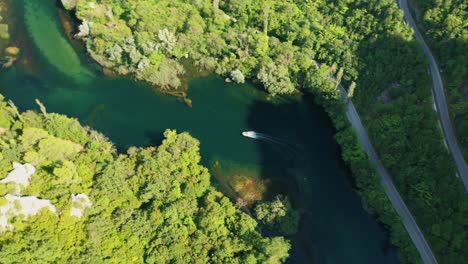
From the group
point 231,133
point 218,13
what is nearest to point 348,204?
point 231,133

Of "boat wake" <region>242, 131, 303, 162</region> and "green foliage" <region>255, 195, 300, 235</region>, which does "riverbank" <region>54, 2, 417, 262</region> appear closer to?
"boat wake" <region>242, 131, 303, 162</region>

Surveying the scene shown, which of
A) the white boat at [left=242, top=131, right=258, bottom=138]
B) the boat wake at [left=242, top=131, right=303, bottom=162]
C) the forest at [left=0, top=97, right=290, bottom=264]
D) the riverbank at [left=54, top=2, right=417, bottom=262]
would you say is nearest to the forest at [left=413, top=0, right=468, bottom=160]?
the riverbank at [left=54, top=2, right=417, bottom=262]

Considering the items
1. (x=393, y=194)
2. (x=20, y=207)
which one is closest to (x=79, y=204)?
(x=20, y=207)

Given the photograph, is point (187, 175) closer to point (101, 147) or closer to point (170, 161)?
point (170, 161)

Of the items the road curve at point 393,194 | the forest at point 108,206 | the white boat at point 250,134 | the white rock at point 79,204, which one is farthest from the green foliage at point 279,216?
the white rock at point 79,204

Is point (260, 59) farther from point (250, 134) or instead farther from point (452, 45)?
point (452, 45)
